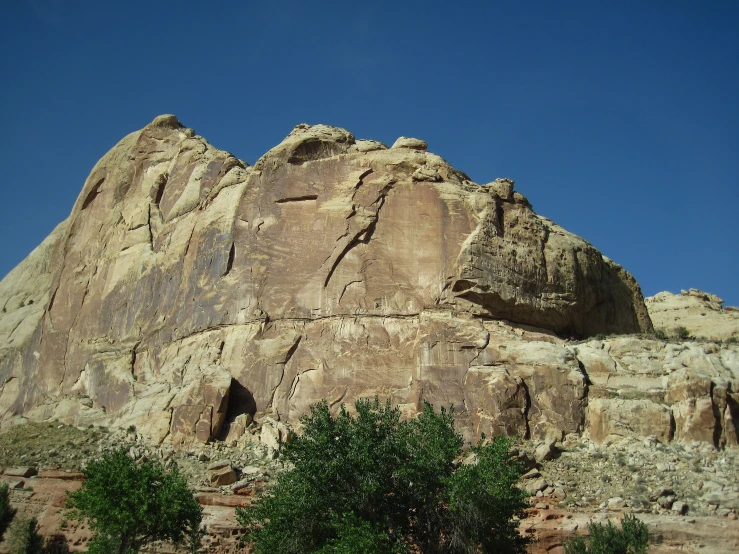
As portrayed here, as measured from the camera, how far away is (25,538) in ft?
108

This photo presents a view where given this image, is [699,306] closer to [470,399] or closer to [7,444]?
[470,399]

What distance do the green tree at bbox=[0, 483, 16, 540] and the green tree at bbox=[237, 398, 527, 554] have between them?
1170 cm

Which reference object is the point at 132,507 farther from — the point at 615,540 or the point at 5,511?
the point at 615,540

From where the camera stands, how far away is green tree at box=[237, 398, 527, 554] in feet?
89.9

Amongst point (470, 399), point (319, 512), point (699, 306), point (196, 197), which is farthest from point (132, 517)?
point (699, 306)

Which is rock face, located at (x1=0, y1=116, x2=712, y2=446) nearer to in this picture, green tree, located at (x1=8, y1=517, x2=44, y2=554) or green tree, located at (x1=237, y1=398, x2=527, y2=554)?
green tree, located at (x1=8, y1=517, x2=44, y2=554)

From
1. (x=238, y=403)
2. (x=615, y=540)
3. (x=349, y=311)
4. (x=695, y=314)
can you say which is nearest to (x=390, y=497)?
(x=615, y=540)

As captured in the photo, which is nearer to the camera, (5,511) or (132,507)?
(132,507)

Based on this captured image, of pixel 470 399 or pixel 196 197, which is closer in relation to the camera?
pixel 470 399

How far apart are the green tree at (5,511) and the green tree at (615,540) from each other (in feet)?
71.1

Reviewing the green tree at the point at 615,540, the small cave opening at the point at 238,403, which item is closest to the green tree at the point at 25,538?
the small cave opening at the point at 238,403

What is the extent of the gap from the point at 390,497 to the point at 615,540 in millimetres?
7384

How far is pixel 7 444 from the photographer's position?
1588 inches

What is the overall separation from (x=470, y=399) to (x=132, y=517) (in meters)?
14.7
